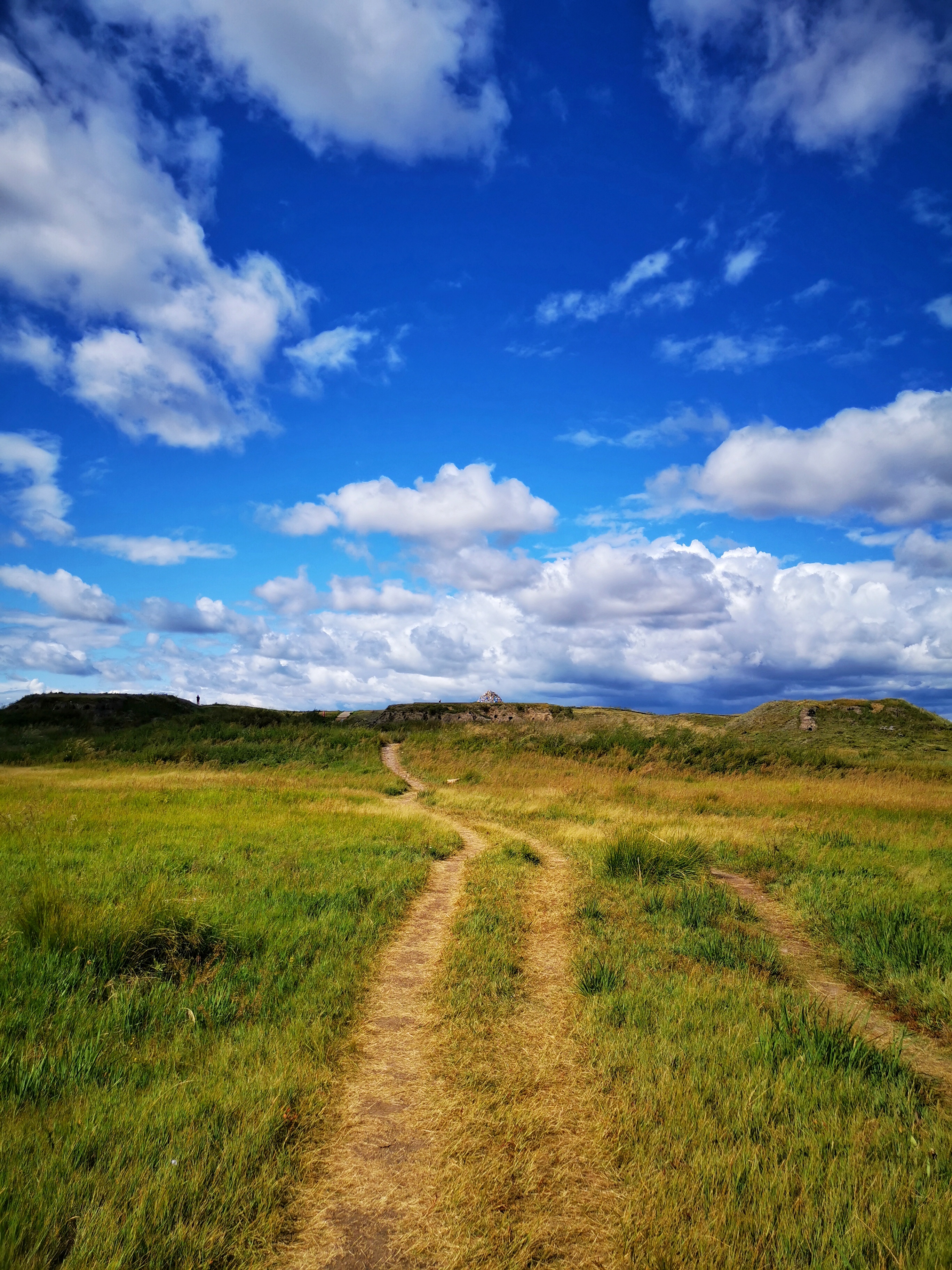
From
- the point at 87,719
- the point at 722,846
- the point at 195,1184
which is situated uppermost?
the point at 87,719

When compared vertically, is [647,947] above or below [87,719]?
below

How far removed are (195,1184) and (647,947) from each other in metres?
6.09

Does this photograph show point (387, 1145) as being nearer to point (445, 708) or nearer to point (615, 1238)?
point (615, 1238)

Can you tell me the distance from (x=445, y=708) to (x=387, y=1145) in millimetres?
58589

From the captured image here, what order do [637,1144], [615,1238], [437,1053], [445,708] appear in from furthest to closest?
[445,708] < [437,1053] < [637,1144] < [615,1238]

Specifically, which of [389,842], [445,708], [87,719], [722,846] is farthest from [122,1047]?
[445,708]

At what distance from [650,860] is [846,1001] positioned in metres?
4.88

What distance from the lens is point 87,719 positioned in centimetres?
4856

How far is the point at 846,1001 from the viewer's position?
7.20 meters

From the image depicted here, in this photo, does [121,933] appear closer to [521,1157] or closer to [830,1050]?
[521,1157]

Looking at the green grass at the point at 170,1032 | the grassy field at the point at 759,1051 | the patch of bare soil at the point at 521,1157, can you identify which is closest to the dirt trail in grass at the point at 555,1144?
the patch of bare soil at the point at 521,1157

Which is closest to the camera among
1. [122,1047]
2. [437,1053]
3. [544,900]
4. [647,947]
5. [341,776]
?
[122,1047]

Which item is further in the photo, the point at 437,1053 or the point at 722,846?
the point at 722,846

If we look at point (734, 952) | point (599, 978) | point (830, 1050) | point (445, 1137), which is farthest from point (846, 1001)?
point (445, 1137)
